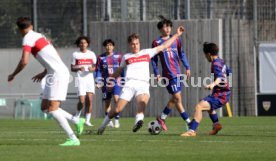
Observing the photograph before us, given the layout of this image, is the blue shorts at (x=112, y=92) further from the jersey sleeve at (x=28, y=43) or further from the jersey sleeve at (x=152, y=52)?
the jersey sleeve at (x=28, y=43)

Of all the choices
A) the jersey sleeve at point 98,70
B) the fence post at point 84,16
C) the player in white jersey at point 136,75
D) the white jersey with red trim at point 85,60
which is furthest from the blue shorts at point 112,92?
the fence post at point 84,16

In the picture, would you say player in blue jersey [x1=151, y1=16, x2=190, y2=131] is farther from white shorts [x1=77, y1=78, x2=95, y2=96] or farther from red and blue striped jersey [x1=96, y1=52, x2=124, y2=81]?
white shorts [x1=77, y1=78, x2=95, y2=96]

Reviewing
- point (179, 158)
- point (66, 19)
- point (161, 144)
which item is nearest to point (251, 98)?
point (66, 19)

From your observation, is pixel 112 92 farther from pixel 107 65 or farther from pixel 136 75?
pixel 136 75

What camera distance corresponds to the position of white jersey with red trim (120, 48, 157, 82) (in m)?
20.4

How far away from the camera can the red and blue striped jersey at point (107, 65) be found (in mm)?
27062

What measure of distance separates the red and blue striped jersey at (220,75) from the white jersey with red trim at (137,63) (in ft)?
4.24

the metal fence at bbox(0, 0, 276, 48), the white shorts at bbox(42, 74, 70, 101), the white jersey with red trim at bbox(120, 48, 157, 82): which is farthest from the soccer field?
the metal fence at bbox(0, 0, 276, 48)

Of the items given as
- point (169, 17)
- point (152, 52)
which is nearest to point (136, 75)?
point (152, 52)

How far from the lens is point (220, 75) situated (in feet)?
64.7

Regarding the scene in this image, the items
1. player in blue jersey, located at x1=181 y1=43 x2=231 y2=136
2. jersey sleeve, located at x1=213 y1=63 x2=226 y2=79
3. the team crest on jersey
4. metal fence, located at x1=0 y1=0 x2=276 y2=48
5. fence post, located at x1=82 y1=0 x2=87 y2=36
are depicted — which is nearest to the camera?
player in blue jersey, located at x1=181 y1=43 x2=231 y2=136

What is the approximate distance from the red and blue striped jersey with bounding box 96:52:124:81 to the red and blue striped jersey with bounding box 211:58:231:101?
7197 mm

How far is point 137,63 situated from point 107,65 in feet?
22.2

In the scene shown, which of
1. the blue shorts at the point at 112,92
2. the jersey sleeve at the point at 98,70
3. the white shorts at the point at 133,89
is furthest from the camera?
the jersey sleeve at the point at 98,70
